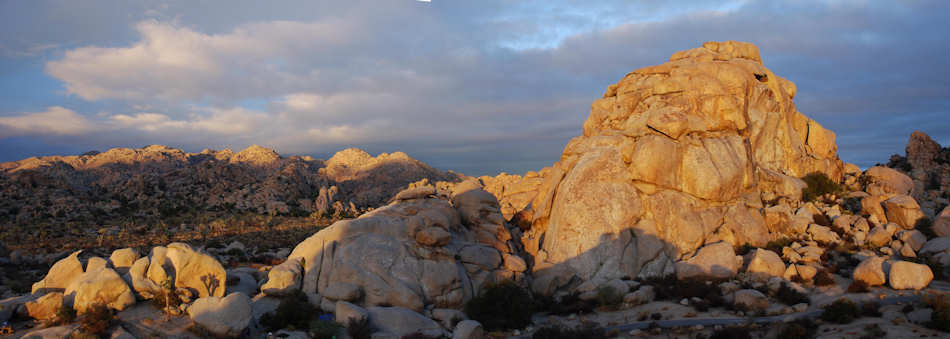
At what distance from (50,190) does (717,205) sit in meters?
90.3

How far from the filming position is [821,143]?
43.2 m

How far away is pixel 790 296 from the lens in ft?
73.3

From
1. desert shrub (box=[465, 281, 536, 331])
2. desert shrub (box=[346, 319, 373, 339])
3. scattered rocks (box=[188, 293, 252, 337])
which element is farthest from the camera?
desert shrub (box=[465, 281, 536, 331])

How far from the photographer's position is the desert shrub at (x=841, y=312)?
18.8 meters

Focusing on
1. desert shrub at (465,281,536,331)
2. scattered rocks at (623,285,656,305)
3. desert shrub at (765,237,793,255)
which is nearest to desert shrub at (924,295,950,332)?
scattered rocks at (623,285,656,305)

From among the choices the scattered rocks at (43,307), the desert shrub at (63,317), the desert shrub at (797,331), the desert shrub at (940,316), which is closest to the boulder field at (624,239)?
the scattered rocks at (43,307)

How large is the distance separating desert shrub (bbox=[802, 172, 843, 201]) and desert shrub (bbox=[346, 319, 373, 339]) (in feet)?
116

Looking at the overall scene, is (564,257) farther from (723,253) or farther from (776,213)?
(776,213)

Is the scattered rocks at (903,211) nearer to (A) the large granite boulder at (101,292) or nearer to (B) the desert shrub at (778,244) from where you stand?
(B) the desert shrub at (778,244)

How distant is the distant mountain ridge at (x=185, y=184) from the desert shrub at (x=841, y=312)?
76.0 meters

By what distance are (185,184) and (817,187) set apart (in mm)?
99345

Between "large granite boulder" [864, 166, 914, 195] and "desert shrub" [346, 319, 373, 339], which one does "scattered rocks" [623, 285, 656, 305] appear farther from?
"large granite boulder" [864, 166, 914, 195]

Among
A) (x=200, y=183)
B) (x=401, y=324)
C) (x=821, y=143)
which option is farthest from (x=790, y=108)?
(x=200, y=183)

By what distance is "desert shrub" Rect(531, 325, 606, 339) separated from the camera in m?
19.0
